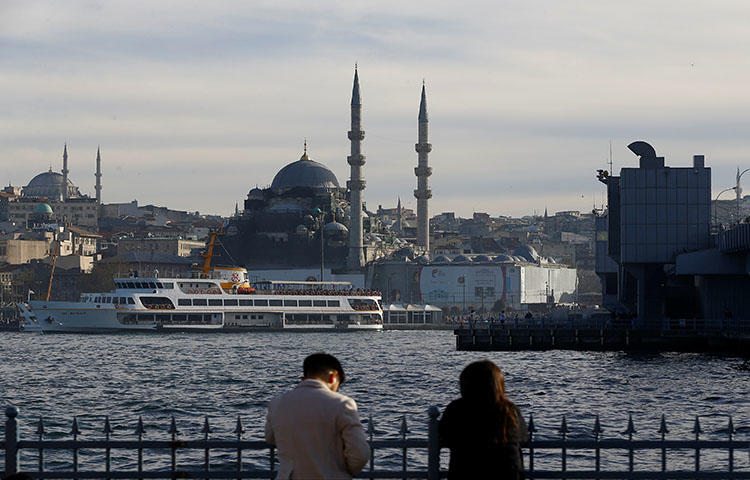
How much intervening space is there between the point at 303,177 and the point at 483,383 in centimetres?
16132

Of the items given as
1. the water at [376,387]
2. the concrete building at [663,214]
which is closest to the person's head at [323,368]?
the water at [376,387]

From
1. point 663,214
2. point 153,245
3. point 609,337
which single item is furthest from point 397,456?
point 153,245

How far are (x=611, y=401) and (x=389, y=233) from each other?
143260 millimetres

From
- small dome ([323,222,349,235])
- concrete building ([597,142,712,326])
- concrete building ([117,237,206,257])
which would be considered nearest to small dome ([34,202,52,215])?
concrete building ([117,237,206,257])

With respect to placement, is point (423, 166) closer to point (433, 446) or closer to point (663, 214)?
point (663, 214)

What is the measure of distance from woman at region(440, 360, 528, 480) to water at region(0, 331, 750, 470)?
10556 mm

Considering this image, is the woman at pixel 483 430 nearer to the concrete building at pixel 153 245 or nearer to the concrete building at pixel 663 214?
the concrete building at pixel 663 214

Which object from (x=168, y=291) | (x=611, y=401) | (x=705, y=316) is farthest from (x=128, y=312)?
(x=611, y=401)

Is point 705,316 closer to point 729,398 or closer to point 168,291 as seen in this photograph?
point 729,398

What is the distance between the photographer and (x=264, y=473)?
11.4 m

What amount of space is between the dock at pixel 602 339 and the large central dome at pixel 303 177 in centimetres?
10591

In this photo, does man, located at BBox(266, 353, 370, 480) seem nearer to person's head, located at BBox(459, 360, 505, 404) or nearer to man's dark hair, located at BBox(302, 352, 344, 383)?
man's dark hair, located at BBox(302, 352, 344, 383)

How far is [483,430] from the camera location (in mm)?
8203

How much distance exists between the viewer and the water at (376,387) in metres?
27.3
